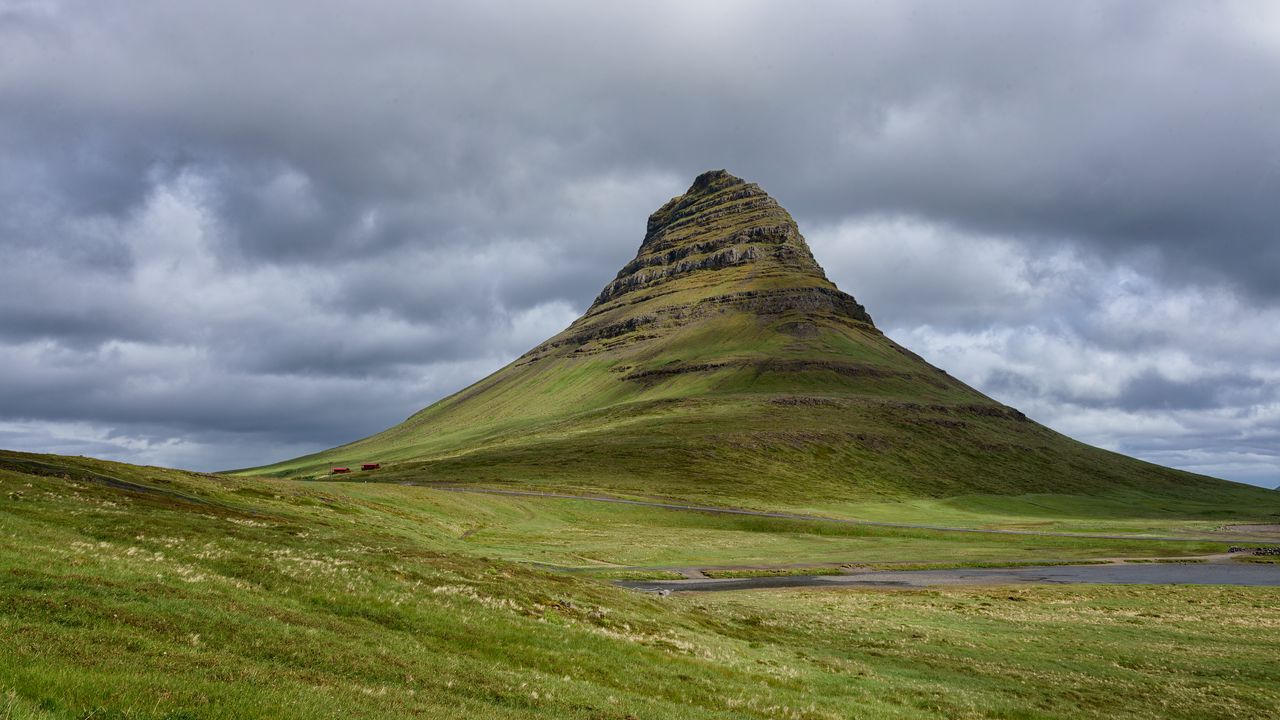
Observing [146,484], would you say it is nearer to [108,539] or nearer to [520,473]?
[108,539]

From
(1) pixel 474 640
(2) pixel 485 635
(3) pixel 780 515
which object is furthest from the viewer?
(3) pixel 780 515

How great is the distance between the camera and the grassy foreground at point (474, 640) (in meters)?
15.9

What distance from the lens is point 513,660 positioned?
24891 millimetres

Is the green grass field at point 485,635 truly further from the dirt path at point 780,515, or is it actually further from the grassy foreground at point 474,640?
the dirt path at point 780,515

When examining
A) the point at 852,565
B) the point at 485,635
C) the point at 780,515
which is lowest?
the point at 852,565

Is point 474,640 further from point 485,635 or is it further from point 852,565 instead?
point 852,565

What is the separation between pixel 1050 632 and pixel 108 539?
57.0 metres

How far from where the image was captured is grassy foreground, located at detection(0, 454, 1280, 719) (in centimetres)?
1585

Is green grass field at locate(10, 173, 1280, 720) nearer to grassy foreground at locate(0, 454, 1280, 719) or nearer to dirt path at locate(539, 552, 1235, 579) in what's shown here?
grassy foreground at locate(0, 454, 1280, 719)

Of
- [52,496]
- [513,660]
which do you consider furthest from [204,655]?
[52,496]

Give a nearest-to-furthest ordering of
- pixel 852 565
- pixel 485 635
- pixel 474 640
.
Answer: pixel 474 640 → pixel 485 635 → pixel 852 565

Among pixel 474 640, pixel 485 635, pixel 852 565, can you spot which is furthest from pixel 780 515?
pixel 474 640

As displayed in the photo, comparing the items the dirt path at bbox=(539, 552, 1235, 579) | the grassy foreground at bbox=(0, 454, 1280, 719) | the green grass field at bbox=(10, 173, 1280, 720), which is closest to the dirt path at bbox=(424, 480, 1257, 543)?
the dirt path at bbox=(539, 552, 1235, 579)

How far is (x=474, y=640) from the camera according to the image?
26.3 metres
